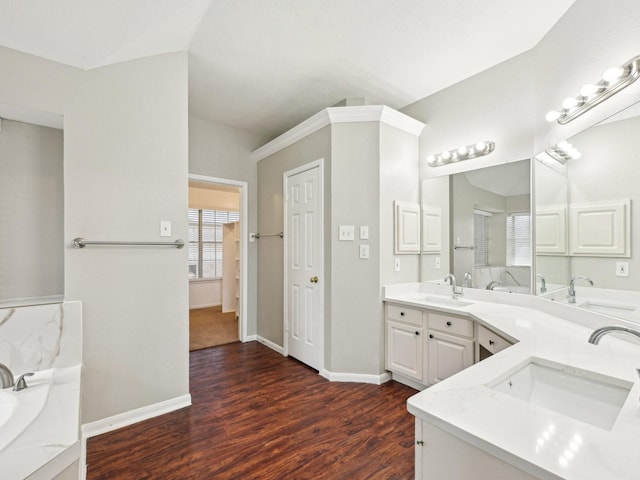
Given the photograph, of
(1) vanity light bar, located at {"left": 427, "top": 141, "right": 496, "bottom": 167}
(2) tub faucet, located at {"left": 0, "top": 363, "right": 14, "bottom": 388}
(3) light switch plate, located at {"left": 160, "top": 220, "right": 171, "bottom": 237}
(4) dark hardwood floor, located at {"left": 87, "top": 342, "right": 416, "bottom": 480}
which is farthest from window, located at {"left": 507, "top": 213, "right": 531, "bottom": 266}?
(2) tub faucet, located at {"left": 0, "top": 363, "right": 14, "bottom": 388}

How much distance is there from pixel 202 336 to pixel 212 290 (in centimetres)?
219

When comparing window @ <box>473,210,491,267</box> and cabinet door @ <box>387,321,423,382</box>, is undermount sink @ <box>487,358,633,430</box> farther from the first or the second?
window @ <box>473,210,491,267</box>

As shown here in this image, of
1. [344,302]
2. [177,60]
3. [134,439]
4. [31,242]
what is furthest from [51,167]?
[344,302]

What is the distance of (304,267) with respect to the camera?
320cm

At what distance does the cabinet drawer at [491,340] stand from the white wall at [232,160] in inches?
108

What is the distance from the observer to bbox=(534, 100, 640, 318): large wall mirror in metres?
1.48

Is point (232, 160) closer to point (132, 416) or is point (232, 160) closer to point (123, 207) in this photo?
point (123, 207)

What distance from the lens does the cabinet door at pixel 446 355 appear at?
225cm

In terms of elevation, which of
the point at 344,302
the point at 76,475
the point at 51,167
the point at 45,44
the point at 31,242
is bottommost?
the point at 76,475

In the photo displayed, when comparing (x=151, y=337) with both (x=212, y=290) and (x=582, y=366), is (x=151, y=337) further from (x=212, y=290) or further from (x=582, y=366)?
(x=212, y=290)

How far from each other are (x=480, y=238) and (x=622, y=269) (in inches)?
47.1

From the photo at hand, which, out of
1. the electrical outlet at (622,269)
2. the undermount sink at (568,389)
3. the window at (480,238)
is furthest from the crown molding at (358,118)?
the undermount sink at (568,389)

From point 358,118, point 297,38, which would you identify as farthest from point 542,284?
point 297,38

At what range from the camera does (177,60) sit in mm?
2301
